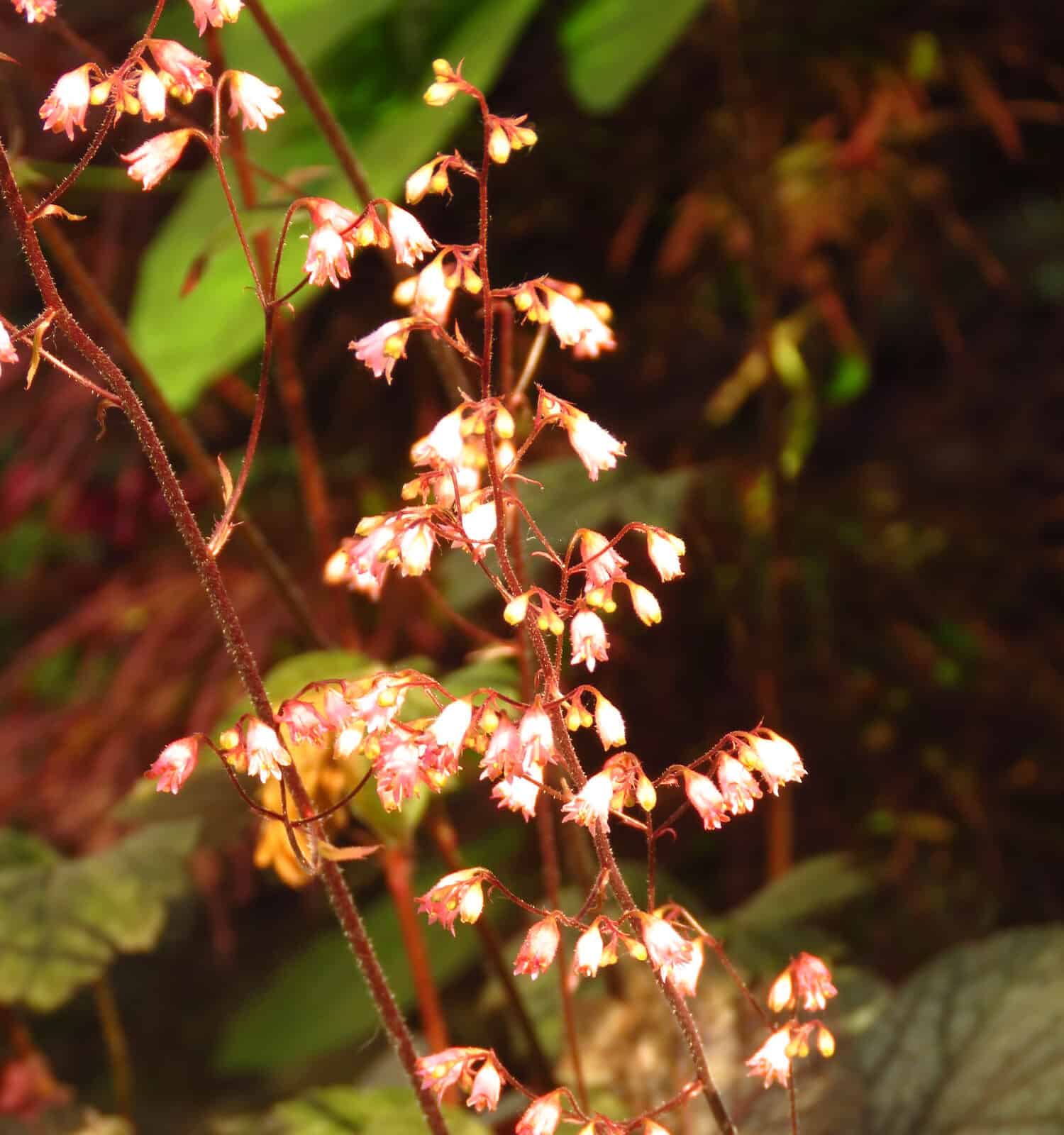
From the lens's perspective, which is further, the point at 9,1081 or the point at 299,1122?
the point at 9,1081

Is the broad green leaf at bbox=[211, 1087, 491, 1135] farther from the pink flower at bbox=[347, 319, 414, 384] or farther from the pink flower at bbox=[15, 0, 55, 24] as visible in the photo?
the pink flower at bbox=[15, 0, 55, 24]

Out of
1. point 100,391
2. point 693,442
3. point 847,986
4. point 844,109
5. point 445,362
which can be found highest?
point 100,391

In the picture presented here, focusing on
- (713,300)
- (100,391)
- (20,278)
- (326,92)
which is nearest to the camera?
(100,391)

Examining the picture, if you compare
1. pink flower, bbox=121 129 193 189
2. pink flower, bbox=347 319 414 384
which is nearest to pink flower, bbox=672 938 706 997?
pink flower, bbox=347 319 414 384

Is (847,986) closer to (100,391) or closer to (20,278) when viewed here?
(100,391)

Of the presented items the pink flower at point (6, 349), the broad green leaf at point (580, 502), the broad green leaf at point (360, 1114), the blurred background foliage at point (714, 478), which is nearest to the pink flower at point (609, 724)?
the pink flower at point (6, 349)

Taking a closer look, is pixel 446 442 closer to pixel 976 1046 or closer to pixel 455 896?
pixel 455 896

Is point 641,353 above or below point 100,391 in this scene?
below

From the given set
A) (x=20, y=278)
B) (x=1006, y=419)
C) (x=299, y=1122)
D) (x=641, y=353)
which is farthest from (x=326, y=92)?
(x=299, y=1122)
